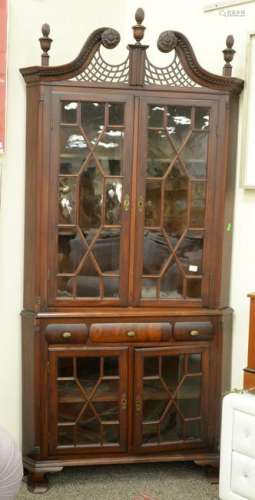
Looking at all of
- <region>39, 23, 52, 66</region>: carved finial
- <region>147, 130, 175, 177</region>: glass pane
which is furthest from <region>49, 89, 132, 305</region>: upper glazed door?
<region>39, 23, 52, 66</region>: carved finial

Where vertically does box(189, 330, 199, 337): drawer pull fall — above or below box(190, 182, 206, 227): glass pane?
below

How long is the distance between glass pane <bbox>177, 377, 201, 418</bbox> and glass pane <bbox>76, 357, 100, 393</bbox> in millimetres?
438

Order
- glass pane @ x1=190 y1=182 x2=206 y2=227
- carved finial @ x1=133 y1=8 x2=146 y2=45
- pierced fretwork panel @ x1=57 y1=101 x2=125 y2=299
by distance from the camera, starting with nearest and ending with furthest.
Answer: carved finial @ x1=133 y1=8 x2=146 y2=45
pierced fretwork panel @ x1=57 y1=101 x2=125 y2=299
glass pane @ x1=190 y1=182 x2=206 y2=227

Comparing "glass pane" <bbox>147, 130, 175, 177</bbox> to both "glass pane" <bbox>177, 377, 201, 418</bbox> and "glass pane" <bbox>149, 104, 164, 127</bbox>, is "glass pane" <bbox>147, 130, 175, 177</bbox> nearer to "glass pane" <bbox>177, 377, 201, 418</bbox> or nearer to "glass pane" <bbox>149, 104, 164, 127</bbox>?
"glass pane" <bbox>149, 104, 164, 127</bbox>

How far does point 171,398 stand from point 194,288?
22.1 inches

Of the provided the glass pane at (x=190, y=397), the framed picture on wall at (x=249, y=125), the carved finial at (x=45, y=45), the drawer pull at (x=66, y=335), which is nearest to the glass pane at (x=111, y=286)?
the drawer pull at (x=66, y=335)

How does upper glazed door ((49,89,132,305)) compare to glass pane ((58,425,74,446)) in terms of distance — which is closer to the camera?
upper glazed door ((49,89,132,305))

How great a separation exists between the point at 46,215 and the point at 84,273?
0.34 m

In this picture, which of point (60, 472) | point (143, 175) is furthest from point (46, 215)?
point (60, 472)

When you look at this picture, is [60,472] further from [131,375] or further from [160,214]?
[160,214]

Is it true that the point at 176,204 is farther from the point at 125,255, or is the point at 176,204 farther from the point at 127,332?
the point at 127,332

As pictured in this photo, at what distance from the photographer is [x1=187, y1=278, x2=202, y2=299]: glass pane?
2705 mm

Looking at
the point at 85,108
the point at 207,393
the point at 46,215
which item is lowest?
the point at 207,393

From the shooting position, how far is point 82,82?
2.53 m
